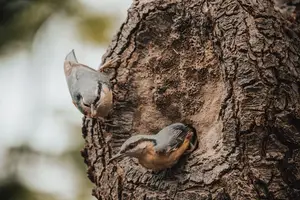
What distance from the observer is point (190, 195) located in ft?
8.17

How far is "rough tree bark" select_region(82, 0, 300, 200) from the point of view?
8.16ft

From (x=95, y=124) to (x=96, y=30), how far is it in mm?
1492

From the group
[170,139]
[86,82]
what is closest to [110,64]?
[86,82]

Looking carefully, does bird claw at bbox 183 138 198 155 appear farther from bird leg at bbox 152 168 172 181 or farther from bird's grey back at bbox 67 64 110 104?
bird's grey back at bbox 67 64 110 104

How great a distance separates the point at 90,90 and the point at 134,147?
0.34 meters

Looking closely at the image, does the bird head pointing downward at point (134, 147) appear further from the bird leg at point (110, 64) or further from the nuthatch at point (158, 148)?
the bird leg at point (110, 64)

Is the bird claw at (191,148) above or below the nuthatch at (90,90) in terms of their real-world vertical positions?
below

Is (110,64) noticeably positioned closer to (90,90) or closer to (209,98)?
(90,90)

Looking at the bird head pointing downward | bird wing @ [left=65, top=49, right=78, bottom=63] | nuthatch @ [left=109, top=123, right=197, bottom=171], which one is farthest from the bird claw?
bird wing @ [left=65, top=49, right=78, bottom=63]

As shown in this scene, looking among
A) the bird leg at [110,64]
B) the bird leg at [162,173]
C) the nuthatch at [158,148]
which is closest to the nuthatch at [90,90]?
the bird leg at [110,64]

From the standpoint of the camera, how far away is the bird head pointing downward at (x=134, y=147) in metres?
2.54

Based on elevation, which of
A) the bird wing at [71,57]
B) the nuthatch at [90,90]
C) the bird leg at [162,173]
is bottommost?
the bird leg at [162,173]

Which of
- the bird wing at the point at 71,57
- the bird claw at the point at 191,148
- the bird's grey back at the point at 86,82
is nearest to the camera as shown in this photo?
the bird claw at the point at 191,148

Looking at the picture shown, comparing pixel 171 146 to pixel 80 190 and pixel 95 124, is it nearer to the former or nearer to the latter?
pixel 95 124
